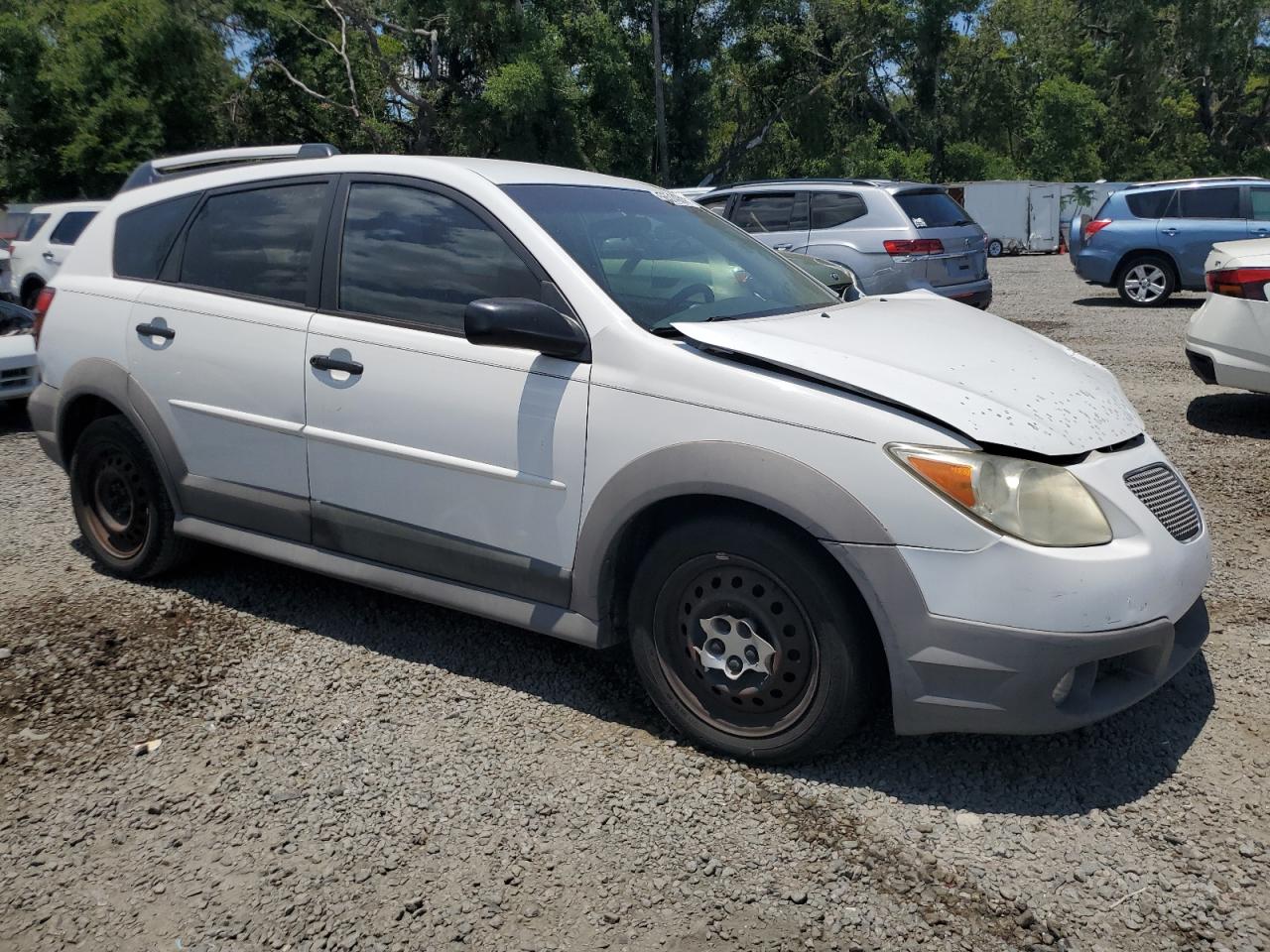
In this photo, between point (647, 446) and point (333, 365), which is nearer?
point (647, 446)

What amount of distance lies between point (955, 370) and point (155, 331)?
122 inches

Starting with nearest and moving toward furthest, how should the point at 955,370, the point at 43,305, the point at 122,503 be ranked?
1. the point at 955,370
2. the point at 122,503
3. the point at 43,305

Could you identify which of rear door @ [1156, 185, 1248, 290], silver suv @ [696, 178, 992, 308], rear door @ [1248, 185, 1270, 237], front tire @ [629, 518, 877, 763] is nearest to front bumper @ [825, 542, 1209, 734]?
front tire @ [629, 518, 877, 763]

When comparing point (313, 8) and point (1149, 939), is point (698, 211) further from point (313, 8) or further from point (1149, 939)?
point (313, 8)

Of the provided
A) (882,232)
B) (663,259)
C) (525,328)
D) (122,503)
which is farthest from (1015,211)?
(525,328)

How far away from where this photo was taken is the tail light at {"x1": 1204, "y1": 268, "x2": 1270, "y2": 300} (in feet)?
22.5

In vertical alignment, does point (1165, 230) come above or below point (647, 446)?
above

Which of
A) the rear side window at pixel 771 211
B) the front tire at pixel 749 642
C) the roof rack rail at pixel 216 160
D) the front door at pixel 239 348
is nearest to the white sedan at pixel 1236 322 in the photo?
the front tire at pixel 749 642

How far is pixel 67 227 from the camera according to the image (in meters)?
14.3

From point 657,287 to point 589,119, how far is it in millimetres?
33096

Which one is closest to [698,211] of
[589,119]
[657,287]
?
[657,287]

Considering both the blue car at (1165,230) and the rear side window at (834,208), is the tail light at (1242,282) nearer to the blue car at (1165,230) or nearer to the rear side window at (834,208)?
the rear side window at (834,208)

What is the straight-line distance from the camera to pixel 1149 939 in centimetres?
253

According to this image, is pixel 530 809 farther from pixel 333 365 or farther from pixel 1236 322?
pixel 1236 322
